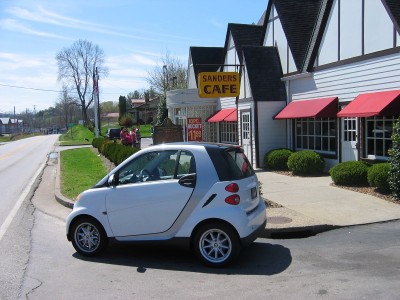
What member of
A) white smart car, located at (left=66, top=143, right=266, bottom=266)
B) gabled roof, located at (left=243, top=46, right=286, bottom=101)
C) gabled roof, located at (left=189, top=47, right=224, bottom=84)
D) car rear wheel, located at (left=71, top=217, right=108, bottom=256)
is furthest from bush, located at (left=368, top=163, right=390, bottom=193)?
gabled roof, located at (left=189, top=47, right=224, bottom=84)

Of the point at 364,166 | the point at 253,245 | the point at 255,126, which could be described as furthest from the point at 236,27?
the point at 253,245

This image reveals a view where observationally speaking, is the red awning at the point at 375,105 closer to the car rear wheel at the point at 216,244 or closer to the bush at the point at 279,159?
the bush at the point at 279,159

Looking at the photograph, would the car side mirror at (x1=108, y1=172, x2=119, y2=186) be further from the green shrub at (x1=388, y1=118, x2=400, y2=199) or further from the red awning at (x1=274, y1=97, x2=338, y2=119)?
the red awning at (x1=274, y1=97, x2=338, y2=119)

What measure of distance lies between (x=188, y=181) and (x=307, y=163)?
949 cm

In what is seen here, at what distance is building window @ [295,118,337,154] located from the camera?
50.2ft

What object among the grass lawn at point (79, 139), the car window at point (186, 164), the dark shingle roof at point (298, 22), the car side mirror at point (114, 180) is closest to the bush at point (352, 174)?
the dark shingle roof at point (298, 22)

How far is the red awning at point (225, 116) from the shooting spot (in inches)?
839

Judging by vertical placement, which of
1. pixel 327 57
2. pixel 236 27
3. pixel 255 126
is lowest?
pixel 255 126

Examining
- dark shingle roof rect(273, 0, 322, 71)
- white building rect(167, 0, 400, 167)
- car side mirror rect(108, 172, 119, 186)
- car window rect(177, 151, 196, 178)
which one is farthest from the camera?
dark shingle roof rect(273, 0, 322, 71)

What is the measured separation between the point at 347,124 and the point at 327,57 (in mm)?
2546

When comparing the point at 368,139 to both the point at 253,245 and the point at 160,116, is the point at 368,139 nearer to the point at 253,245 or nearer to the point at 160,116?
the point at 253,245

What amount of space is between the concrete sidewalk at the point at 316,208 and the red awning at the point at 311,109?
2696 mm

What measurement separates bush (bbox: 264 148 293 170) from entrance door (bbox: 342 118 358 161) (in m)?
2.49

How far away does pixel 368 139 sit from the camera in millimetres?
13367
